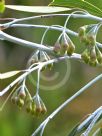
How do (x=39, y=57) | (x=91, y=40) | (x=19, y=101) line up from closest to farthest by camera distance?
(x=91, y=40) < (x=19, y=101) < (x=39, y=57)

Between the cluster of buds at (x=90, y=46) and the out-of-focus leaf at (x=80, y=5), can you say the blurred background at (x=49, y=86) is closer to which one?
the out-of-focus leaf at (x=80, y=5)

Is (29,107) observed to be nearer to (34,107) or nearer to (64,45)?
(34,107)

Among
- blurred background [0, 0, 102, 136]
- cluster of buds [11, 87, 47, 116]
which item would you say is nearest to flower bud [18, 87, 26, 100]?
cluster of buds [11, 87, 47, 116]

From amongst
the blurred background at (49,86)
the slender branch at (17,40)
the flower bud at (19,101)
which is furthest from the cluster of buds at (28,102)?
the blurred background at (49,86)

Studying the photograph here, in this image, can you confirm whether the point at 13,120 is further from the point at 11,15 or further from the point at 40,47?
the point at 40,47

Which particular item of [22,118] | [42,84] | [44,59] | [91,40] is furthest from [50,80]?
[91,40]

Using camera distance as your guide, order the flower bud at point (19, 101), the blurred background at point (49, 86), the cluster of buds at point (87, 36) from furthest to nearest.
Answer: the blurred background at point (49, 86) < the flower bud at point (19, 101) < the cluster of buds at point (87, 36)

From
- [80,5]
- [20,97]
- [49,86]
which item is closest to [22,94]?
[20,97]
